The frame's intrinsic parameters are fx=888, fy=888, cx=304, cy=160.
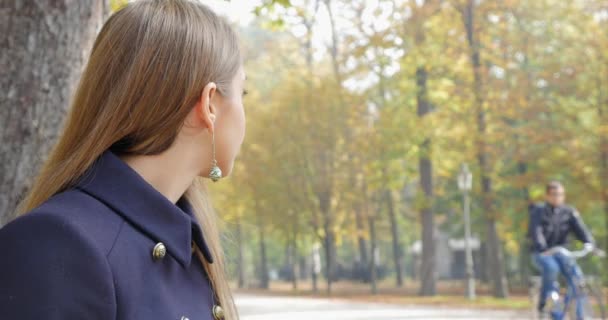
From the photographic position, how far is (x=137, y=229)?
5.75 feet

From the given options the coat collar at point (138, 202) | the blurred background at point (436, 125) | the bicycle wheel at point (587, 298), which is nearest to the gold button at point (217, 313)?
the coat collar at point (138, 202)

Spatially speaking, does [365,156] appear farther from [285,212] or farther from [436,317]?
[436,317]

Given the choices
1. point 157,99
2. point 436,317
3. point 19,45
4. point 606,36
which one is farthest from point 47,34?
point 606,36

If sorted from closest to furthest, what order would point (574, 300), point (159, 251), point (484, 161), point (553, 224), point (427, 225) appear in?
point (159, 251) → point (553, 224) → point (574, 300) → point (484, 161) → point (427, 225)

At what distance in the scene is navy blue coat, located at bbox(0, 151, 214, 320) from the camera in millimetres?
1511

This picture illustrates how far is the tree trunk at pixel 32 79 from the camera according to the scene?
3520mm

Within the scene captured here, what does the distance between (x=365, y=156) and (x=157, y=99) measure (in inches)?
1180

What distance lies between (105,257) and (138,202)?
189mm

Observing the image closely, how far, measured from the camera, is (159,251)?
1758 mm

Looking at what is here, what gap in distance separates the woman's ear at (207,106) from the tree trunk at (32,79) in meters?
1.92

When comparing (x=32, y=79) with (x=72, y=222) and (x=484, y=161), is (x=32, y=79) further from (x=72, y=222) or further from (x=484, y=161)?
(x=484, y=161)

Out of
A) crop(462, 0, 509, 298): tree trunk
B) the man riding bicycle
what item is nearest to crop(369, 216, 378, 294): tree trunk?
Answer: crop(462, 0, 509, 298): tree trunk

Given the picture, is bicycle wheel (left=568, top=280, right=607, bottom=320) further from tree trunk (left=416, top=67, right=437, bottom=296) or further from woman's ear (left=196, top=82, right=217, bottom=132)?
tree trunk (left=416, top=67, right=437, bottom=296)

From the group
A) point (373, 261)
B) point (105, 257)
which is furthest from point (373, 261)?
point (105, 257)
